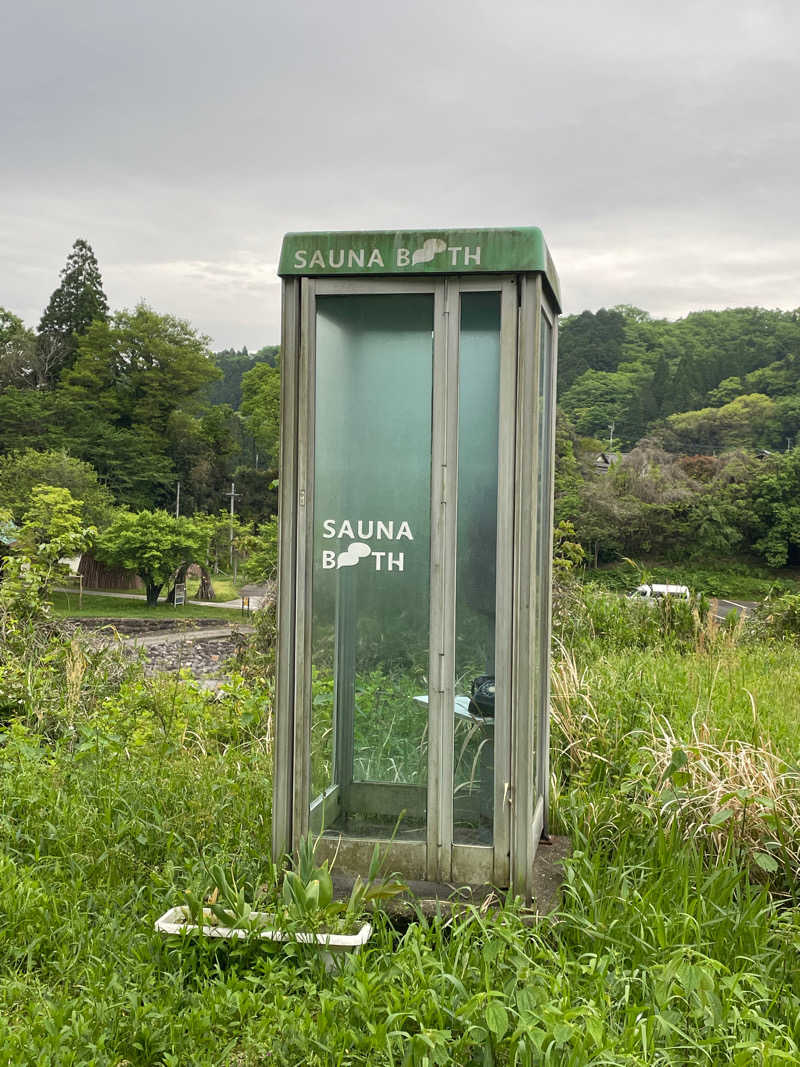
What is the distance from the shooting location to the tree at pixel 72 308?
50531 millimetres

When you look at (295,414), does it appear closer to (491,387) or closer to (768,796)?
(491,387)

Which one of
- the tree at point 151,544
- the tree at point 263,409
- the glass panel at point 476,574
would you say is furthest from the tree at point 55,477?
the glass panel at point 476,574

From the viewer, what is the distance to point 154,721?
5977mm

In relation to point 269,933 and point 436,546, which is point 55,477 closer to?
point 436,546

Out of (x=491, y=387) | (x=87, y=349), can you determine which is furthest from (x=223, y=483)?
(x=491, y=387)

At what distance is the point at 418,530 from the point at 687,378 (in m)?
51.4

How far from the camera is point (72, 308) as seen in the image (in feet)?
169

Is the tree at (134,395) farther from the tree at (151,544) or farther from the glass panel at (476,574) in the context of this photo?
the glass panel at (476,574)

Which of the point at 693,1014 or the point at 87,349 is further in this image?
the point at 87,349

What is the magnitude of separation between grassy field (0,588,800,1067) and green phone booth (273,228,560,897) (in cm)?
38

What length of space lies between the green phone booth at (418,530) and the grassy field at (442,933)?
382mm

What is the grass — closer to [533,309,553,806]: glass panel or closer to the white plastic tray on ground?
[533,309,553,806]: glass panel

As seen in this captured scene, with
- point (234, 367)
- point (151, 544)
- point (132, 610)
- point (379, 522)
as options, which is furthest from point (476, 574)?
point (234, 367)

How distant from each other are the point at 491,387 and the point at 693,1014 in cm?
190
